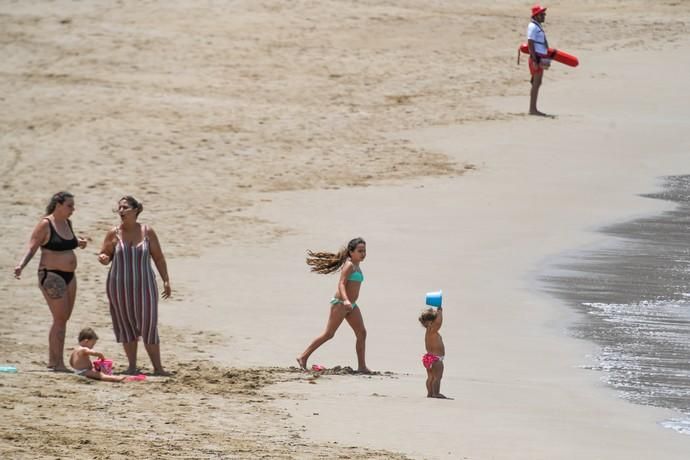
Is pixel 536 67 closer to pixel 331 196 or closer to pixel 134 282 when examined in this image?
pixel 331 196

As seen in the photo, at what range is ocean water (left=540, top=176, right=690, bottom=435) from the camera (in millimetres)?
11523

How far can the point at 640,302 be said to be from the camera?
14.3m

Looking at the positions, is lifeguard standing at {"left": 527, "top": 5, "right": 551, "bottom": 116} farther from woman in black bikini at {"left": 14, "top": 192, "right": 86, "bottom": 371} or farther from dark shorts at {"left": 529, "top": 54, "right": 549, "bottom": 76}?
woman in black bikini at {"left": 14, "top": 192, "right": 86, "bottom": 371}

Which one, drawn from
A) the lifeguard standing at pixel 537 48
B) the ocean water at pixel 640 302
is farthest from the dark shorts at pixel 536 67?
the ocean water at pixel 640 302

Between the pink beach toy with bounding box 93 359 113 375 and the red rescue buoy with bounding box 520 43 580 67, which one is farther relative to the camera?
the red rescue buoy with bounding box 520 43 580 67

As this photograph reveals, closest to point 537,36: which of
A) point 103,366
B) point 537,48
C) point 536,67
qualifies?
point 537,48

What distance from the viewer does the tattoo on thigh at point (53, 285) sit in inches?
443

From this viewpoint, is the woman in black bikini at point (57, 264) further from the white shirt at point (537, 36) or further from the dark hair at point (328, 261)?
the white shirt at point (537, 36)

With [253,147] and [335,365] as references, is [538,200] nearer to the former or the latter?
[253,147]

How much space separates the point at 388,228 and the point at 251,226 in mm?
1570

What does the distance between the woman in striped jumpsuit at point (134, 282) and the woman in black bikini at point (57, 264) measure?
369 mm

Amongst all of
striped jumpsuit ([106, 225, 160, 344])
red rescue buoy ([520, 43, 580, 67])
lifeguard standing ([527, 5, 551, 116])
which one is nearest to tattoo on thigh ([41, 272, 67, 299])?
striped jumpsuit ([106, 225, 160, 344])

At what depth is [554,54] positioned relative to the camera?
22.0 meters

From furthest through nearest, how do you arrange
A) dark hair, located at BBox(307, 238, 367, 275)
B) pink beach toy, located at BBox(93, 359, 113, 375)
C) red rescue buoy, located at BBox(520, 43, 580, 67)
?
1. red rescue buoy, located at BBox(520, 43, 580, 67)
2. dark hair, located at BBox(307, 238, 367, 275)
3. pink beach toy, located at BBox(93, 359, 113, 375)
